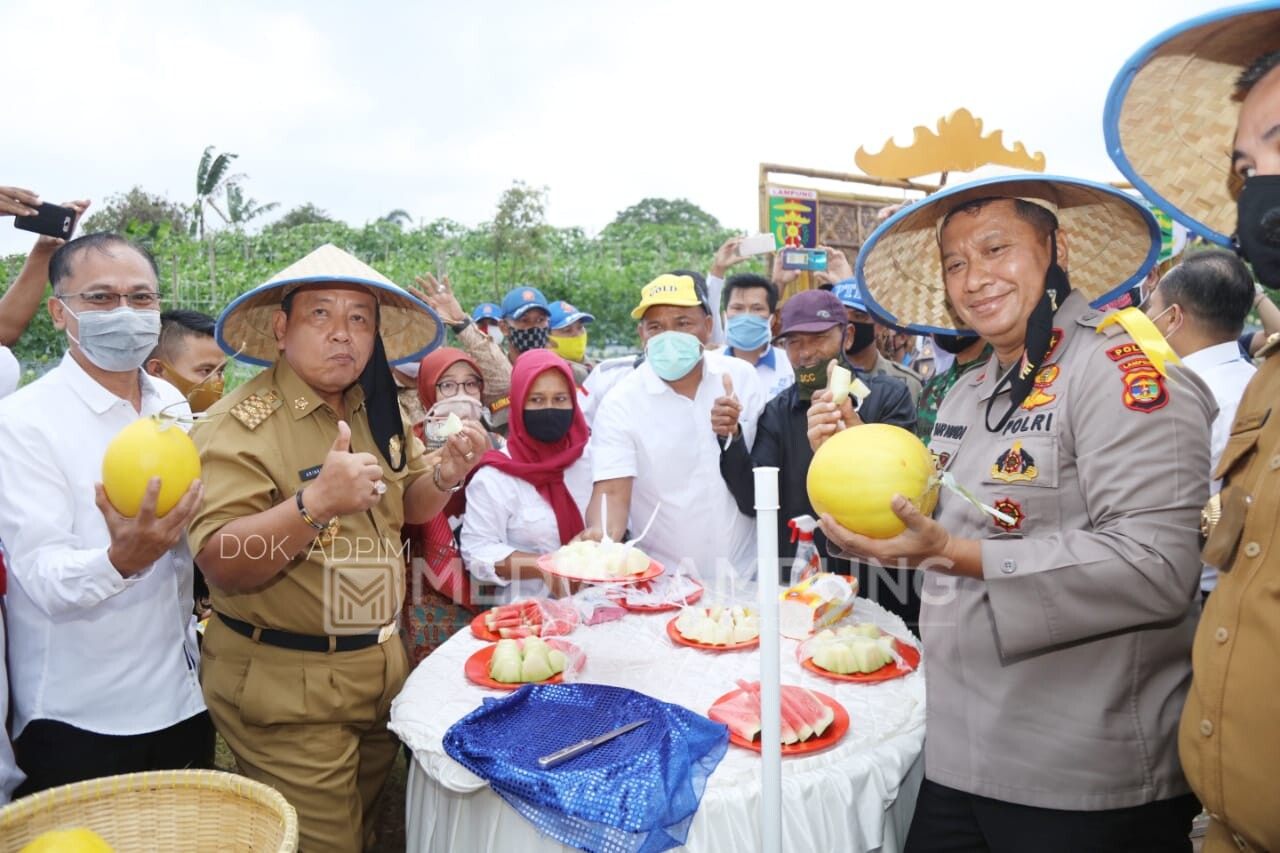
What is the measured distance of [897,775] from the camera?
81.9 inches

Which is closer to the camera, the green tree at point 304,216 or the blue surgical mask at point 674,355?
the blue surgical mask at point 674,355

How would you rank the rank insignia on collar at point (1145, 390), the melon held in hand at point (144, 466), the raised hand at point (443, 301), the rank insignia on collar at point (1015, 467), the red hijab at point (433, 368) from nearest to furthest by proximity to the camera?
1. the rank insignia on collar at point (1145, 390)
2. the rank insignia on collar at point (1015, 467)
3. the melon held in hand at point (144, 466)
4. the red hijab at point (433, 368)
5. the raised hand at point (443, 301)

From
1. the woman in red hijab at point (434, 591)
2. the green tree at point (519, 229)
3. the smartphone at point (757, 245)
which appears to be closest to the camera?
the woman in red hijab at point (434, 591)

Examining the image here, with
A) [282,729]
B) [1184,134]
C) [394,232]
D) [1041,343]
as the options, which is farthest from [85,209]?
[394,232]

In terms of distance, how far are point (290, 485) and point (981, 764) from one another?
2.09 meters

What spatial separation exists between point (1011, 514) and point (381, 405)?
82.0 inches

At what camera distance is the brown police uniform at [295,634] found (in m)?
2.34

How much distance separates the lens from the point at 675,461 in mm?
3826

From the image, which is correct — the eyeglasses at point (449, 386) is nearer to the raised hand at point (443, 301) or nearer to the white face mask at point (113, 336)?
the raised hand at point (443, 301)

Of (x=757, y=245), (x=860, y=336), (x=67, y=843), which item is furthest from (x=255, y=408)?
(x=757, y=245)

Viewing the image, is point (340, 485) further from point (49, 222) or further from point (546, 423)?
point (49, 222)

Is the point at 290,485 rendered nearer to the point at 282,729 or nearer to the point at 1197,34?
the point at 282,729

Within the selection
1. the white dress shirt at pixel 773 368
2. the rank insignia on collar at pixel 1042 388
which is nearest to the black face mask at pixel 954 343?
the rank insignia on collar at pixel 1042 388

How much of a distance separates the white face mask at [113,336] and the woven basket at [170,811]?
4.51 feet
